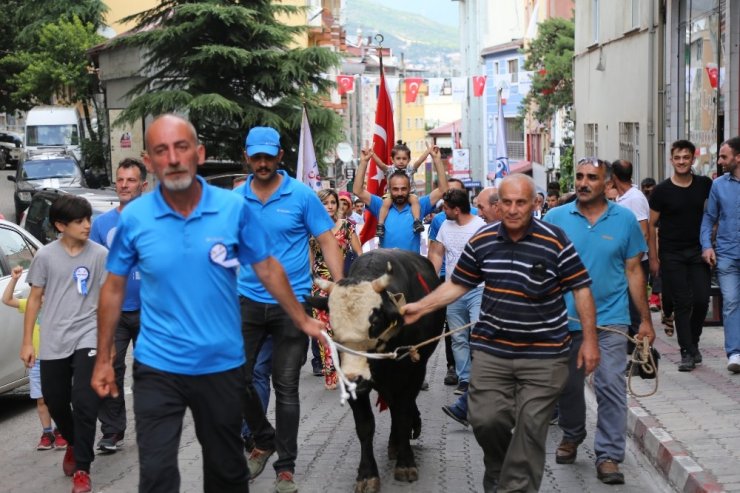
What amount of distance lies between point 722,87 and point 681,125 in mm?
3648

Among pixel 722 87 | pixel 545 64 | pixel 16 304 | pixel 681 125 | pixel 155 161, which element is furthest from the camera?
pixel 545 64

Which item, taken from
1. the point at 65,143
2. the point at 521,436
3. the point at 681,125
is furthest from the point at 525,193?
the point at 65,143

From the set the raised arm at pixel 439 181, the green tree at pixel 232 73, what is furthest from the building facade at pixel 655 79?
the green tree at pixel 232 73

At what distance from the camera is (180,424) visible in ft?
17.8

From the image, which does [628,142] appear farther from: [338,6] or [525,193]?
[338,6]

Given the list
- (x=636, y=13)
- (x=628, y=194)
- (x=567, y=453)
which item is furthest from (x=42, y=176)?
(x=567, y=453)

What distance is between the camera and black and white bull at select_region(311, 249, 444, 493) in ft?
22.4

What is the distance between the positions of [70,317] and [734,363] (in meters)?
5.97

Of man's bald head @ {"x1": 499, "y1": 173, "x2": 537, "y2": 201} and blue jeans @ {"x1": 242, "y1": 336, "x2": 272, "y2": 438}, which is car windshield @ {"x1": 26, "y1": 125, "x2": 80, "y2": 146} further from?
man's bald head @ {"x1": 499, "y1": 173, "x2": 537, "y2": 201}

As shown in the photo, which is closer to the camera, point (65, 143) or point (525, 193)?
point (525, 193)

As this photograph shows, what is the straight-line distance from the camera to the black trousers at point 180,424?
5.31 metres

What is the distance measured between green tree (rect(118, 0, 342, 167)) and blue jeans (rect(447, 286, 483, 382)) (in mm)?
22139

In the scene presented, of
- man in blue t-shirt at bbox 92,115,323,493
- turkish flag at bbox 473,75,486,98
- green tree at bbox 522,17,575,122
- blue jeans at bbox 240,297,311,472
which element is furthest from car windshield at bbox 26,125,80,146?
man in blue t-shirt at bbox 92,115,323,493

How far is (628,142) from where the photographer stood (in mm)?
25016
